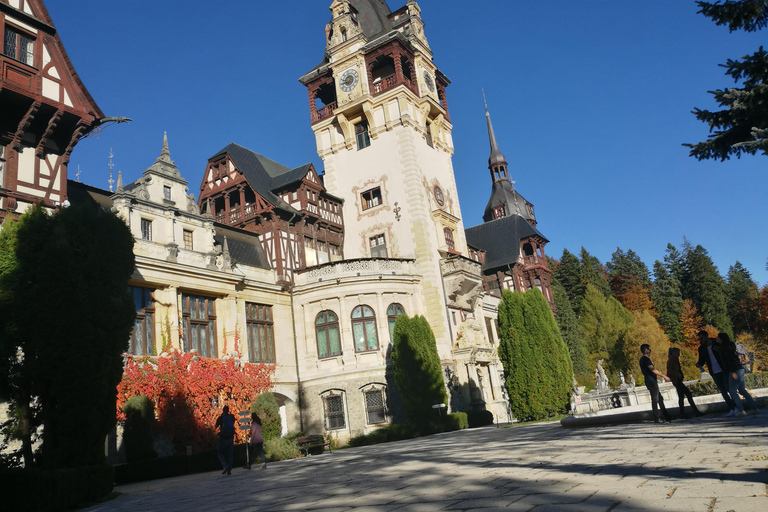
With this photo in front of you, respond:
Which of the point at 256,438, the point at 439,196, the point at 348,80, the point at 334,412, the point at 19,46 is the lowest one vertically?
the point at 256,438

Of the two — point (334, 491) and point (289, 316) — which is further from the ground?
point (289, 316)

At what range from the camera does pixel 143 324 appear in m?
23.3

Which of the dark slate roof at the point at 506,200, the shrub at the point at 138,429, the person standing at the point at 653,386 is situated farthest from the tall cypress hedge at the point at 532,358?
the dark slate roof at the point at 506,200

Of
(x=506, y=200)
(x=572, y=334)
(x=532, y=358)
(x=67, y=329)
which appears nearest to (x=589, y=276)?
(x=506, y=200)

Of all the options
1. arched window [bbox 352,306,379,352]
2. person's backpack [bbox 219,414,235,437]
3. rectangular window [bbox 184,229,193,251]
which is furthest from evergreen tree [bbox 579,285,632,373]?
person's backpack [bbox 219,414,235,437]

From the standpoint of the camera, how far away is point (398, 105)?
35781 mm

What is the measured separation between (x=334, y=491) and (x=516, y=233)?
45.6 m

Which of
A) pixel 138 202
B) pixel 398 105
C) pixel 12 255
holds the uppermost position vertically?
pixel 398 105

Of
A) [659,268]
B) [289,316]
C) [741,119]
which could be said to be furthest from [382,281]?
[659,268]

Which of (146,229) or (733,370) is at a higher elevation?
(146,229)

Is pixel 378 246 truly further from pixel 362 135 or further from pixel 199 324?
pixel 199 324

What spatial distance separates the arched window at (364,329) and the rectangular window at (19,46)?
1780 centimetres

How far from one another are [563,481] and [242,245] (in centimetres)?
2660

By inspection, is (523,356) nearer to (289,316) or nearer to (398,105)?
(289,316)
